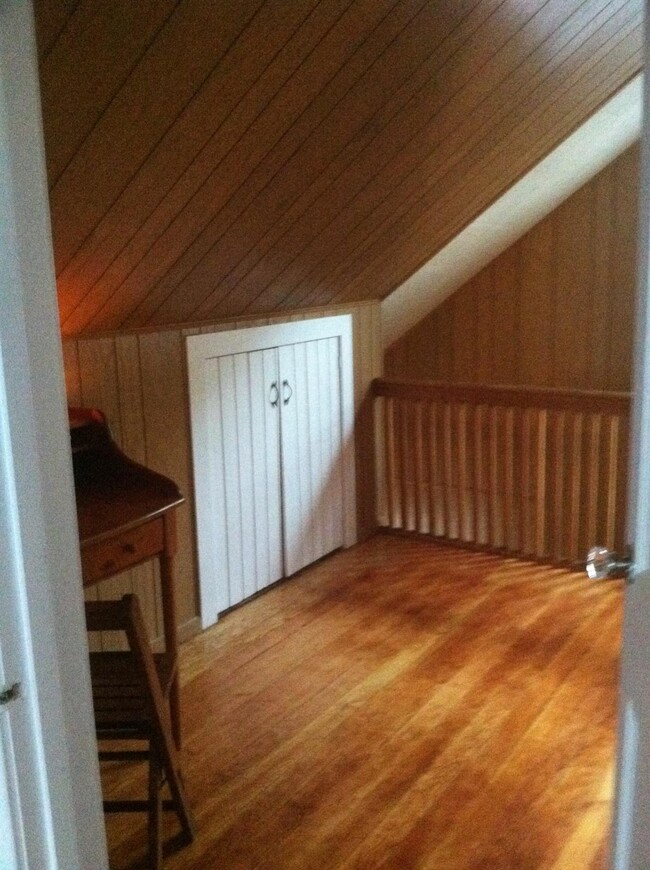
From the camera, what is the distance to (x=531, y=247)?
467cm

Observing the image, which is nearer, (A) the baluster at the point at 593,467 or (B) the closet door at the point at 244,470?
(B) the closet door at the point at 244,470

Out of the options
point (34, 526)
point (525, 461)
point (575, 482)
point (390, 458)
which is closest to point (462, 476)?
point (525, 461)

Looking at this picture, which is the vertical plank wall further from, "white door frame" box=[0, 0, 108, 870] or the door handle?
the door handle

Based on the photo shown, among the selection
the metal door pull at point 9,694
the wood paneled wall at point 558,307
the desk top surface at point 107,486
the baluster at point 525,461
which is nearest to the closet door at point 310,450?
the baluster at point 525,461

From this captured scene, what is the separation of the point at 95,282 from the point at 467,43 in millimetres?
1311

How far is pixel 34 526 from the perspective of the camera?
4.11ft

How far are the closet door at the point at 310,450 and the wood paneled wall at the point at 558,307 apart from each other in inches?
50.6

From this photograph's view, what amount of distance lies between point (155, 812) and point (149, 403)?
144 cm

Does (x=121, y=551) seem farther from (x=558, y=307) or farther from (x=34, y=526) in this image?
(x=558, y=307)

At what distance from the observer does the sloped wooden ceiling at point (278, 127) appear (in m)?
1.82

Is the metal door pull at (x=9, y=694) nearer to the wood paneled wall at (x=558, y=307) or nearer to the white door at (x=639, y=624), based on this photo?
the white door at (x=639, y=624)

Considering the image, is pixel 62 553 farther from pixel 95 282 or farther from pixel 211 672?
pixel 211 672

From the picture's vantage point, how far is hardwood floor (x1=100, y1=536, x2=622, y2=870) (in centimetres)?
209

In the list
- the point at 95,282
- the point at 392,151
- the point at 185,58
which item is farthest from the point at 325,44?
the point at 95,282
